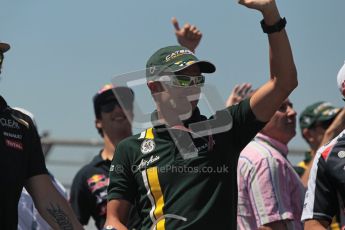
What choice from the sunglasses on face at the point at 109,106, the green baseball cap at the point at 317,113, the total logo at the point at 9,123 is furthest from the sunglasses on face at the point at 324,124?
the total logo at the point at 9,123

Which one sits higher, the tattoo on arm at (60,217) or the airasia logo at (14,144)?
the airasia logo at (14,144)

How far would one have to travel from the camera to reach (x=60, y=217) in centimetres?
482

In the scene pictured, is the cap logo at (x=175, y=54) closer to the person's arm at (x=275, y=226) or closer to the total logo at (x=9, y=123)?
the total logo at (x=9, y=123)

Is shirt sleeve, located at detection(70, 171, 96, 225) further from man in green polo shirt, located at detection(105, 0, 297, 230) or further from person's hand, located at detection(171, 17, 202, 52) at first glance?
man in green polo shirt, located at detection(105, 0, 297, 230)

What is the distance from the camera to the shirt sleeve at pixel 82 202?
7895 millimetres

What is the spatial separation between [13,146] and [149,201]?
94 cm

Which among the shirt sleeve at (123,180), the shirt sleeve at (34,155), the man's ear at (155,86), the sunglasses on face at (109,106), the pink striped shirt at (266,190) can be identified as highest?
the man's ear at (155,86)

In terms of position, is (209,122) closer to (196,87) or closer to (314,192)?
(196,87)

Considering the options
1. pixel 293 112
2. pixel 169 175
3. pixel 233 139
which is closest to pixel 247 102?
pixel 233 139

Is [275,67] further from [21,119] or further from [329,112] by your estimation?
[329,112]

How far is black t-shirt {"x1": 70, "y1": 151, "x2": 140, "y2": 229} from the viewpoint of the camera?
25.5 feet

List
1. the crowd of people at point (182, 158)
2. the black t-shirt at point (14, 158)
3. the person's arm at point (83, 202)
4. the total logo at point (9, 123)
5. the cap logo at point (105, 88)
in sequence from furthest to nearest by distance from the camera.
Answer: the cap logo at point (105, 88)
the person's arm at point (83, 202)
the crowd of people at point (182, 158)
the total logo at point (9, 123)
the black t-shirt at point (14, 158)

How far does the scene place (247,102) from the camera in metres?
5.09

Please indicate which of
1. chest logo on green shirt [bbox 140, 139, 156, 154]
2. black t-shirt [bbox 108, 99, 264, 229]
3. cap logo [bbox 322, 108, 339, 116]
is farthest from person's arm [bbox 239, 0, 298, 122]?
cap logo [bbox 322, 108, 339, 116]
